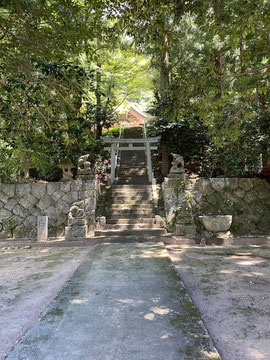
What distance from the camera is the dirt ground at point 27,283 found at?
7.92 feet

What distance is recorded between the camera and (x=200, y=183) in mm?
8070

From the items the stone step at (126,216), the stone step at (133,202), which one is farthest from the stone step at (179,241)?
the stone step at (133,202)

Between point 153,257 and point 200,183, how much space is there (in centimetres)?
413

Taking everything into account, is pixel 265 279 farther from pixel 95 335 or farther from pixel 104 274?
pixel 95 335

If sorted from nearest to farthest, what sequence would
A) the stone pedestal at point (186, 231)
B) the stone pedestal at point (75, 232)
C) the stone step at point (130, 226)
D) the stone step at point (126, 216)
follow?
the stone pedestal at point (186, 231)
the stone pedestal at point (75, 232)
the stone step at point (130, 226)
the stone step at point (126, 216)

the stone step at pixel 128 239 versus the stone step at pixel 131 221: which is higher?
the stone step at pixel 131 221

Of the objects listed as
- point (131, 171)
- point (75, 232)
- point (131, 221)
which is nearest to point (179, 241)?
point (131, 221)

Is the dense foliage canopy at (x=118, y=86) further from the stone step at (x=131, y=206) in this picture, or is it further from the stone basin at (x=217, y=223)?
the stone step at (x=131, y=206)

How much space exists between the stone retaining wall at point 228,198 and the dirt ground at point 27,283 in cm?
349

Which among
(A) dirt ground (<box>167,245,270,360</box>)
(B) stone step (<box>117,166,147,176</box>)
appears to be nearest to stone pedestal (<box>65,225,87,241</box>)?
(A) dirt ground (<box>167,245,270,360</box>)

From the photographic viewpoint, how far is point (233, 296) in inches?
121

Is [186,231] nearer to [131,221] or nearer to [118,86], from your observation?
[131,221]

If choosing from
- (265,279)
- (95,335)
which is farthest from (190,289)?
(95,335)

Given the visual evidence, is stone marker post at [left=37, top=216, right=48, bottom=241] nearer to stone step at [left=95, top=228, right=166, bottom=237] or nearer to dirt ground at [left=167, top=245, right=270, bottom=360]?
stone step at [left=95, top=228, right=166, bottom=237]
